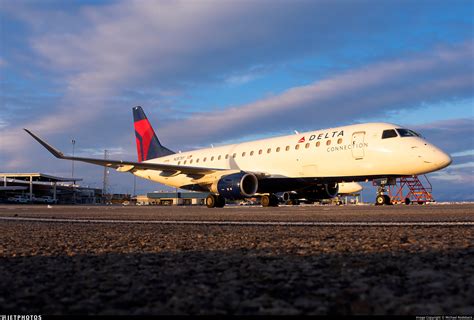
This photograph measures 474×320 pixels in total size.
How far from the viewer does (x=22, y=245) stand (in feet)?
11.5

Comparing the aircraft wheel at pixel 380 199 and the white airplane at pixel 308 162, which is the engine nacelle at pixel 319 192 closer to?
the white airplane at pixel 308 162

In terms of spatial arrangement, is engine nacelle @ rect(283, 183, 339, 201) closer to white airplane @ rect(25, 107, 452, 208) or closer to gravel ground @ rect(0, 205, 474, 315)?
white airplane @ rect(25, 107, 452, 208)

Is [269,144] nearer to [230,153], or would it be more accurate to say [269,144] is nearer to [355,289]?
[230,153]

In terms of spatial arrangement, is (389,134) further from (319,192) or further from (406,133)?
(319,192)

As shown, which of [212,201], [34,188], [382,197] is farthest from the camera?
[34,188]

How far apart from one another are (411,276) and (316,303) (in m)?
0.62

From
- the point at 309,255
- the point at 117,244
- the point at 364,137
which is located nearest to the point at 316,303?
the point at 309,255

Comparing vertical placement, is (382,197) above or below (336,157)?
below

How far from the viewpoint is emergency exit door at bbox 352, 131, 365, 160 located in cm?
1559

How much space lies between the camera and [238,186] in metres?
17.6

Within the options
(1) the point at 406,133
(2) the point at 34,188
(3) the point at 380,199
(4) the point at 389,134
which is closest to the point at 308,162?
(4) the point at 389,134

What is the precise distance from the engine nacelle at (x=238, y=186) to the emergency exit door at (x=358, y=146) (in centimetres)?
442

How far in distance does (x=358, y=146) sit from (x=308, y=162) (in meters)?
2.24

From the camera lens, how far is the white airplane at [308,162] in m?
15.0
